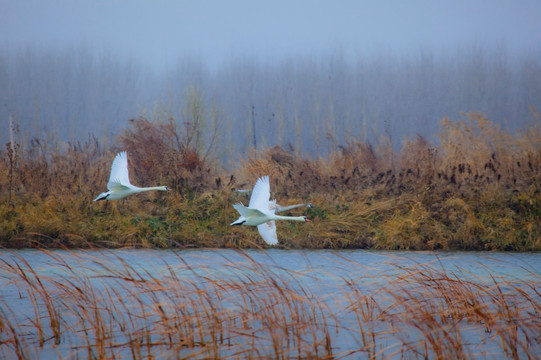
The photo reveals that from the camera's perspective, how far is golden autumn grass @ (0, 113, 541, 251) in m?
13.3

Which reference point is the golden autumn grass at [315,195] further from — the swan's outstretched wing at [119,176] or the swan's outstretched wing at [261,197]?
the swan's outstretched wing at [261,197]

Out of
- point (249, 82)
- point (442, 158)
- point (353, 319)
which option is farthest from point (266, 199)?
point (249, 82)

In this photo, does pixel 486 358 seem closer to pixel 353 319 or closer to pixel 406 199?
pixel 353 319

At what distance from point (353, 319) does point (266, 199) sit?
10.6 ft

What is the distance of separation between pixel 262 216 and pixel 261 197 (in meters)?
0.40

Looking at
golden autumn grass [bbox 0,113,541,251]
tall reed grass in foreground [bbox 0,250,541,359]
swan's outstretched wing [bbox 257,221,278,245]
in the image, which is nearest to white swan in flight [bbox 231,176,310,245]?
swan's outstretched wing [bbox 257,221,278,245]

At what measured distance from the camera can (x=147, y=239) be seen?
44.2ft

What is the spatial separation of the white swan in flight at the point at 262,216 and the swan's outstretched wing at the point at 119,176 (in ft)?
5.93

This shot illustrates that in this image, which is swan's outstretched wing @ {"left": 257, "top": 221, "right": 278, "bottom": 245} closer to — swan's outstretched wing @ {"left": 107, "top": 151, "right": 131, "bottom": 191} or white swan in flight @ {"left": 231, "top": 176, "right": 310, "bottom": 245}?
white swan in flight @ {"left": 231, "top": 176, "right": 310, "bottom": 245}

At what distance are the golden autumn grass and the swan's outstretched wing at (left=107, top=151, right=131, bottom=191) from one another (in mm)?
1359

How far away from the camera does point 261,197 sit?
34.3ft

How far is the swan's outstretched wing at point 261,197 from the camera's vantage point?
10.4m

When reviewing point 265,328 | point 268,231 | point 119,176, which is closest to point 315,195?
point 268,231

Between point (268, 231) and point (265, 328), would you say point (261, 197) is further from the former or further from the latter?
point (265, 328)
